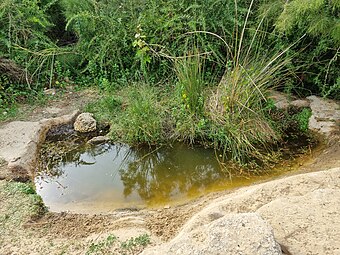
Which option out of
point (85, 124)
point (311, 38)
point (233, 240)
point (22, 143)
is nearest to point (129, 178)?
point (85, 124)

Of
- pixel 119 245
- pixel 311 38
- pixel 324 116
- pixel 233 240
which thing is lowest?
pixel 119 245

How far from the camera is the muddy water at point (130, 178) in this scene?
3.49 m

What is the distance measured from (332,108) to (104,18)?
2.98 metres

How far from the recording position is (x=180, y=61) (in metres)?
4.41

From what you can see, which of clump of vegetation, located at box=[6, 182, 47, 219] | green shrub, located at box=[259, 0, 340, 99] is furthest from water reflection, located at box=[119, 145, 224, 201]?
green shrub, located at box=[259, 0, 340, 99]

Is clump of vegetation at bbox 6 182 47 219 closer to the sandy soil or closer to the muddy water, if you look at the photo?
the sandy soil

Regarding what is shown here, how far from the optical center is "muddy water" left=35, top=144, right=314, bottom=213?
349 cm

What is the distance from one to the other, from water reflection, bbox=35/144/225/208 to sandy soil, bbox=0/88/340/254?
0.30 meters

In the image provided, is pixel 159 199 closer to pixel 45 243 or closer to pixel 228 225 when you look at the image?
pixel 45 243

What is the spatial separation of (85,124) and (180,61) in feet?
4.01

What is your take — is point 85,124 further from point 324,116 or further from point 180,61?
point 324,116

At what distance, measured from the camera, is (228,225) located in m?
2.11

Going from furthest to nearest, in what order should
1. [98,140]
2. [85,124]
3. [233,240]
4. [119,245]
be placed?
[85,124], [98,140], [119,245], [233,240]

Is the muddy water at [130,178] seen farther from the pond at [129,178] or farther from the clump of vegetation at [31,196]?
the clump of vegetation at [31,196]
